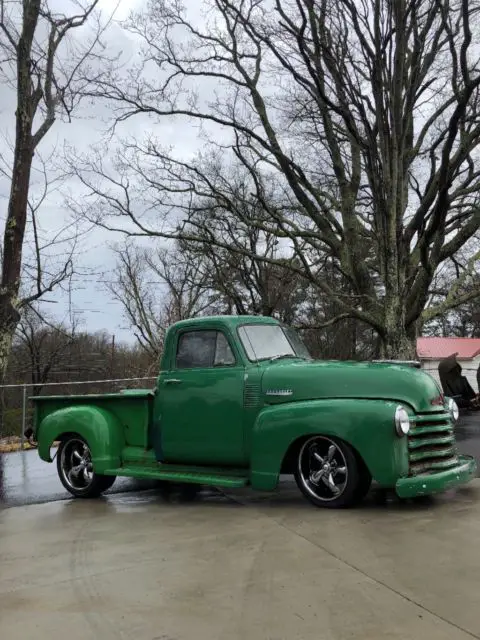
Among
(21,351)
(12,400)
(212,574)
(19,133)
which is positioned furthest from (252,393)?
(21,351)

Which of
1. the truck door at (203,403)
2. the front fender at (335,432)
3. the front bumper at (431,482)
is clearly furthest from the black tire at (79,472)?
the front bumper at (431,482)

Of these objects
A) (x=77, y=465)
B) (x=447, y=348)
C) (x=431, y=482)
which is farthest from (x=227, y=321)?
(x=447, y=348)

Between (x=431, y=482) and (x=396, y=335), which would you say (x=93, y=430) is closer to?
(x=431, y=482)

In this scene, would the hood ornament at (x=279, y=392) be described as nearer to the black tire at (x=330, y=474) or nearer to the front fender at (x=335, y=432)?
the front fender at (x=335, y=432)

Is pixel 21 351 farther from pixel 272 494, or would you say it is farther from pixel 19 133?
pixel 272 494

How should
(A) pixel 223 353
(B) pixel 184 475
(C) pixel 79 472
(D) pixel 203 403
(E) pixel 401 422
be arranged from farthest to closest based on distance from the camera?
(C) pixel 79 472 → (A) pixel 223 353 → (D) pixel 203 403 → (B) pixel 184 475 → (E) pixel 401 422

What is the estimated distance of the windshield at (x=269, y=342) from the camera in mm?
6965

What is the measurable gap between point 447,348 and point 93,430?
910 inches

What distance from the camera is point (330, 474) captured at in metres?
6.05

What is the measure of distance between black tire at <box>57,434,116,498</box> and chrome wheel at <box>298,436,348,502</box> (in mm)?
2615

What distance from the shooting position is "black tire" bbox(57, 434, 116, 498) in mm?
7516

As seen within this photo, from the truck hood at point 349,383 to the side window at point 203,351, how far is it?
0.60m

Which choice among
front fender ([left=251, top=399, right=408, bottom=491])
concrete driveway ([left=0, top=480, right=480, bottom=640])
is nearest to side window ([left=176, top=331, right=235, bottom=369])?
front fender ([left=251, top=399, right=408, bottom=491])

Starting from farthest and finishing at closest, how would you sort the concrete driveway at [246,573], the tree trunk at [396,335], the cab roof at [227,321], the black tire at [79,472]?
the tree trunk at [396,335], the black tire at [79,472], the cab roof at [227,321], the concrete driveway at [246,573]
